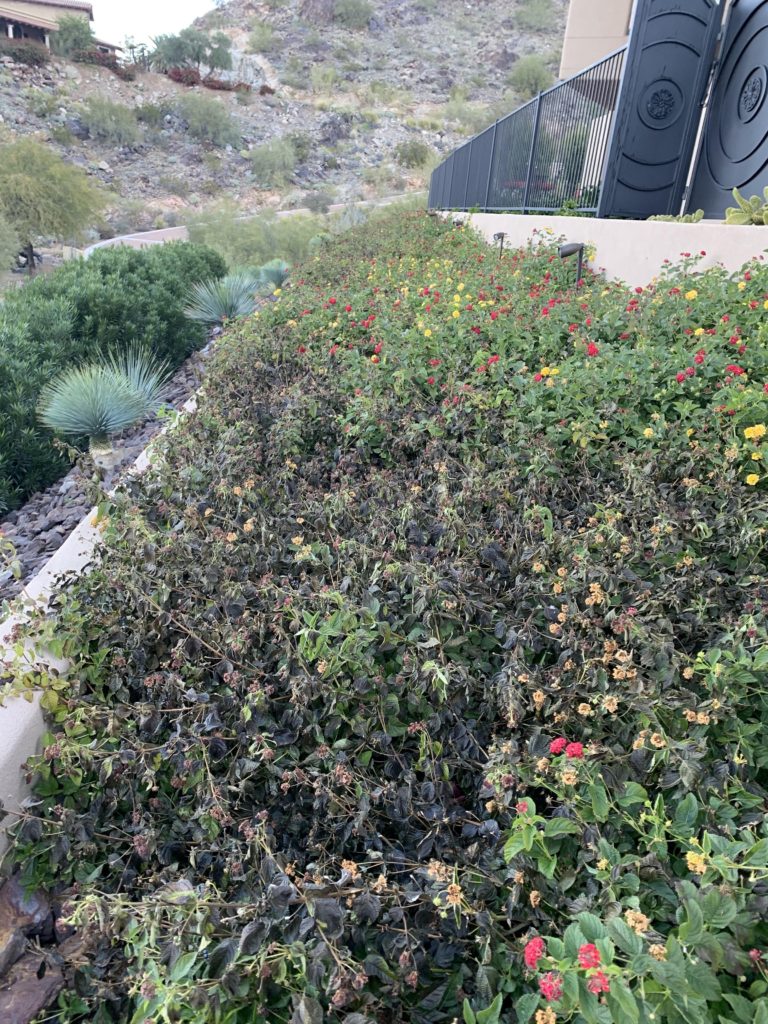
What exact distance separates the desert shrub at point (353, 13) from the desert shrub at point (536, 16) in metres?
14.0

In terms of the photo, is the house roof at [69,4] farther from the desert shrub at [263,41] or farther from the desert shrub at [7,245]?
the desert shrub at [7,245]

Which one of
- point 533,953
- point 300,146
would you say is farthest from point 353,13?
point 533,953

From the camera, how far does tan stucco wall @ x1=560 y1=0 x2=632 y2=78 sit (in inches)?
593

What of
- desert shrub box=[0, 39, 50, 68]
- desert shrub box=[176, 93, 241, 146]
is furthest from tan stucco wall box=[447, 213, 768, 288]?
desert shrub box=[0, 39, 50, 68]

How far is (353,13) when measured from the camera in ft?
186

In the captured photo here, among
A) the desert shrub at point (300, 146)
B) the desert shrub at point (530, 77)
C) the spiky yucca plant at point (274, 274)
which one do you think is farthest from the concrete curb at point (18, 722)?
the desert shrub at point (530, 77)

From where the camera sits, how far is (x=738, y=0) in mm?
6547

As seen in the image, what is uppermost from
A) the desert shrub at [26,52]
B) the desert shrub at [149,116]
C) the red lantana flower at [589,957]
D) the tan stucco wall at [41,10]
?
the tan stucco wall at [41,10]

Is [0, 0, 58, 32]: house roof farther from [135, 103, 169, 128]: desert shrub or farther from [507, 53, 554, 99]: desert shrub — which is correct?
[507, 53, 554, 99]: desert shrub

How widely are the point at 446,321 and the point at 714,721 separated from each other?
352 centimetres

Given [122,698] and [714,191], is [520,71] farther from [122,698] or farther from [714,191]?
[122,698]

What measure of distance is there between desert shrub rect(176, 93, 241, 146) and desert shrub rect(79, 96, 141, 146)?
4.10 m

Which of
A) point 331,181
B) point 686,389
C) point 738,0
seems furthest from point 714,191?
point 331,181

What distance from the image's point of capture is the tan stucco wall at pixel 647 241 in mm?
5039
